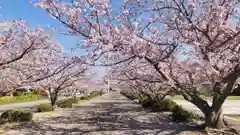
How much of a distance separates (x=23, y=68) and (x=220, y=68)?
7200 millimetres

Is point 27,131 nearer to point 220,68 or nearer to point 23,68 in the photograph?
point 23,68

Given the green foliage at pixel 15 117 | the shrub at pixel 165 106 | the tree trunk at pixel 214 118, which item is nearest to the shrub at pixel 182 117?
the tree trunk at pixel 214 118

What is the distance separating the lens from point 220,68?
10867 millimetres

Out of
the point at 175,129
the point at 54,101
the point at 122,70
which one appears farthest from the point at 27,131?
the point at 54,101

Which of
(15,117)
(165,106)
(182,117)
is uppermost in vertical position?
(165,106)

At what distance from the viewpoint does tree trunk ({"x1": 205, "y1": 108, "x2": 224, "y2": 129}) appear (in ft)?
41.3

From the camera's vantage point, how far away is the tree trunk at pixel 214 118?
496 inches

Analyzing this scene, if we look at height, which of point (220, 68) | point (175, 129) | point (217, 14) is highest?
point (217, 14)

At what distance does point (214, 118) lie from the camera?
12680 mm

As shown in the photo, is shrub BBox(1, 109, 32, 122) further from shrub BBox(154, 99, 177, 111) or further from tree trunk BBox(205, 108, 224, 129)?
tree trunk BBox(205, 108, 224, 129)

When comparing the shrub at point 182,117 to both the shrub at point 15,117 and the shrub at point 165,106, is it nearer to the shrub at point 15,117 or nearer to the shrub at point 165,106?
the shrub at point 165,106

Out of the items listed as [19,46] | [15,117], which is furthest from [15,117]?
[19,46]

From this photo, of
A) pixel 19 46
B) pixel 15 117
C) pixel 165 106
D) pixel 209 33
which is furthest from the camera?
pixel 165 106

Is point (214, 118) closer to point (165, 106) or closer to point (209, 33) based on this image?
point (209, 33)
